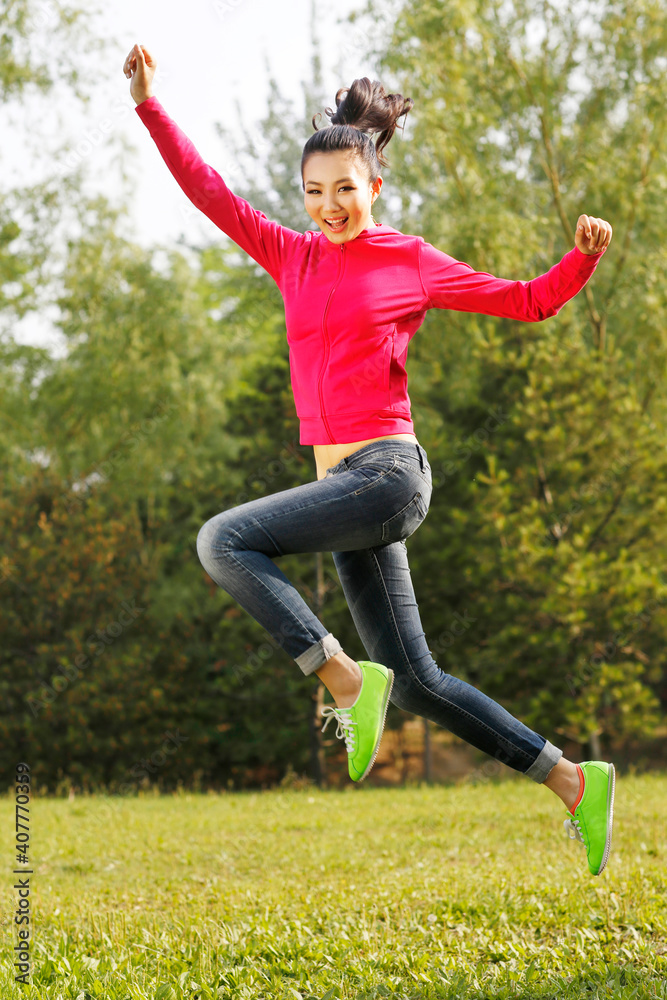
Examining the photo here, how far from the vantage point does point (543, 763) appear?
120 inches

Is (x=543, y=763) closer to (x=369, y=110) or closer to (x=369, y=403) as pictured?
(x=369, y=403)

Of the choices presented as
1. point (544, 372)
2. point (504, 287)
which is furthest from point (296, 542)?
point (544, 372)

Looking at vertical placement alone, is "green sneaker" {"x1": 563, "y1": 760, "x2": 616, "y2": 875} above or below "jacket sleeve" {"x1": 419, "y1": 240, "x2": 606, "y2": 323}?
below

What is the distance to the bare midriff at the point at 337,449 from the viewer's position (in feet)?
9.80

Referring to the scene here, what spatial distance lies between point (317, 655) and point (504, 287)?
136cm

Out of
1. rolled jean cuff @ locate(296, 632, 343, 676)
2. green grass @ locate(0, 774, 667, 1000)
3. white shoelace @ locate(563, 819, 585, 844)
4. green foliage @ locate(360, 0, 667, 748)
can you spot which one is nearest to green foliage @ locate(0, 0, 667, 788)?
green foliage @ locate(360, 0, 667, 748)

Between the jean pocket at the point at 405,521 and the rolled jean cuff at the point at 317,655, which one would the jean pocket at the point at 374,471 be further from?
the rolled jean cuff at the point at 317,655

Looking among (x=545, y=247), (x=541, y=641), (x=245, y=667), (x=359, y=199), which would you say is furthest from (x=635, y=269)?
(x=359, y=199)

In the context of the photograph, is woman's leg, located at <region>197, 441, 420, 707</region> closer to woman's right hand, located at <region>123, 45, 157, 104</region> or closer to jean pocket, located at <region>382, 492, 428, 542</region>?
jean pocket, located at <region>382, 492, 428, 542</region>

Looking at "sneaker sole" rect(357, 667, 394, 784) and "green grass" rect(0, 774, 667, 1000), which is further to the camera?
"green grass" rect(0, 774, 667, 1000)

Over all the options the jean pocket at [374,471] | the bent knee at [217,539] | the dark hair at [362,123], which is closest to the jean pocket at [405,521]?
the jean pocket at [374,471]

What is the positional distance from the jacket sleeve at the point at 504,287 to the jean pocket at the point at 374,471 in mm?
583

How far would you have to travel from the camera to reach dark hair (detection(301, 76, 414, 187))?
9.96ft

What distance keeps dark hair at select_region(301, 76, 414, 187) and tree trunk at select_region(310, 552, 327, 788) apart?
11.0 metres
